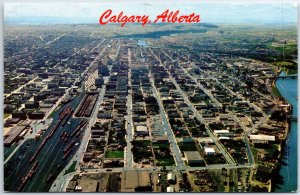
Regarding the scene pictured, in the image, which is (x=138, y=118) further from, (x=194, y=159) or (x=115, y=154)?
(x=194, y=159)

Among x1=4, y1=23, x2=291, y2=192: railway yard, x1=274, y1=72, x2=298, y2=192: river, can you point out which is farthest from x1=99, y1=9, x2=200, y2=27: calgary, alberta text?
x1=4, y1=23, x2=291, y2=192: railway yard

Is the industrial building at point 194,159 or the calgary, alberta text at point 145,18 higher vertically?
the calgary, alberta text at point 145,18

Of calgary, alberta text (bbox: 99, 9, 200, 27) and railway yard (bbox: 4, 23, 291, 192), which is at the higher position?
calgary, alberta text (bbox: 99, 9, 200, 27)

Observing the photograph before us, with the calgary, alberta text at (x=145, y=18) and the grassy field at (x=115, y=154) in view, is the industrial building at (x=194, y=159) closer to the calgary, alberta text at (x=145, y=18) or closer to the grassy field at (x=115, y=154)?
the grassy field at (x=115, y=154)

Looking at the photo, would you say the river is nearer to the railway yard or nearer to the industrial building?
the railway yard

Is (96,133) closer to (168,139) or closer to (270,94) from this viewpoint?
(168,139)

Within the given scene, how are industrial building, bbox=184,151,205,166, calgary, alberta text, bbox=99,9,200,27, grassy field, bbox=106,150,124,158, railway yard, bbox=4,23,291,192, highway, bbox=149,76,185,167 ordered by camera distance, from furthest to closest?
grassy field, bbox=106,150,124,158 → highway, bbox=149,76,185,167 → industrial building, bbox=184,151,205,166 → railway yard, bbox=4,23,291,192 → calgary, alberta text, bbox=99,9,200,27

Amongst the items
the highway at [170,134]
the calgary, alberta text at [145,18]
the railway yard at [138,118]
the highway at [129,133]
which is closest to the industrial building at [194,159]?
the railway yard at [138,118]

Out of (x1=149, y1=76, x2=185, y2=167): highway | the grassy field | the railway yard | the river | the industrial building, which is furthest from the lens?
the grassy field
